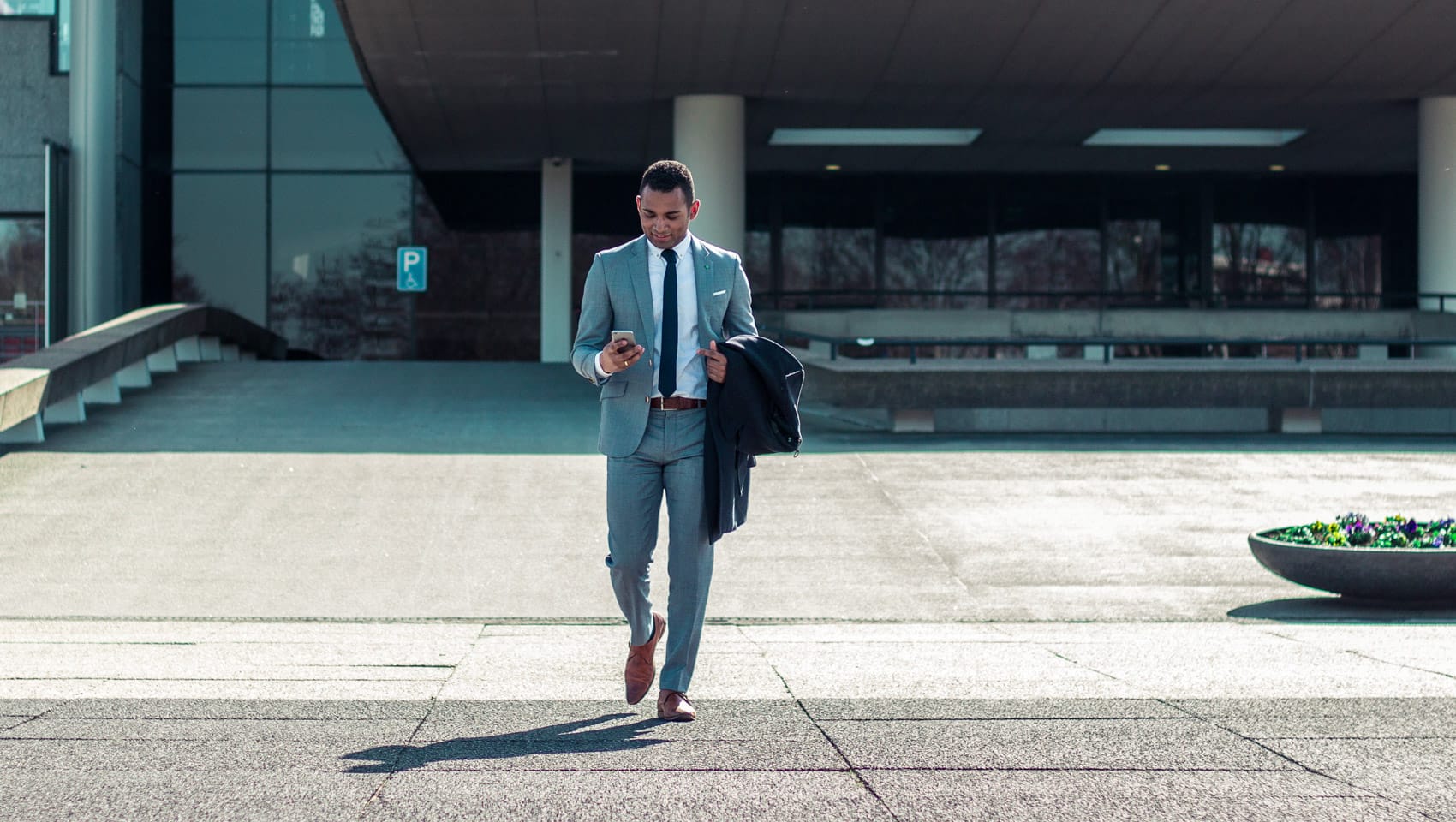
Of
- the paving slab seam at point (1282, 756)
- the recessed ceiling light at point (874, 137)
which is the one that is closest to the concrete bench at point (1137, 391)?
the recessed ceiling light at point (874, 137)

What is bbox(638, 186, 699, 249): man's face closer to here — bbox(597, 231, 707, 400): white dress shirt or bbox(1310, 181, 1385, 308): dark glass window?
bbox(597, 231, 707, 400): white dress shirt

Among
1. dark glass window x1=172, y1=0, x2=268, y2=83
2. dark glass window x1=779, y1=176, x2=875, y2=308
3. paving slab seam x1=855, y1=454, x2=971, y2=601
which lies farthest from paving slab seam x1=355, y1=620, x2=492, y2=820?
dark glass window x1=172, y1=0, x2=268, y2=83

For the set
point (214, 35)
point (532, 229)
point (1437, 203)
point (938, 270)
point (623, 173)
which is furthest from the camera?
point (938, 270)

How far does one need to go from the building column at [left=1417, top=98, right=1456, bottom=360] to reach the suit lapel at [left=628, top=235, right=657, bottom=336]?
2100 centimetres

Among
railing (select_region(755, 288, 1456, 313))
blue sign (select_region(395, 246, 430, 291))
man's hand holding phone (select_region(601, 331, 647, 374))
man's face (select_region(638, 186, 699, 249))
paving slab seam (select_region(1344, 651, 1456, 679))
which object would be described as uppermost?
blue sign (select_region(395, 246, 430, 291))

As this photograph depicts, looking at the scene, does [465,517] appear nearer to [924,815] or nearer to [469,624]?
[469,624]

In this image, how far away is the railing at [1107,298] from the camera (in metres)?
30.7

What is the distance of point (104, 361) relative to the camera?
1702 centimetres

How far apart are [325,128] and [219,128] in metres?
2.02

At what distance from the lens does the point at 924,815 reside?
12.6ft

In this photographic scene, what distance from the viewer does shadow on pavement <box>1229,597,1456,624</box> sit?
27.2 ft

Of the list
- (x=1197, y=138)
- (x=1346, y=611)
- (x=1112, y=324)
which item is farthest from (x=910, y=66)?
(x=1346, y=611)

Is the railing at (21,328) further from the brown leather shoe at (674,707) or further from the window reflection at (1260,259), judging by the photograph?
the brown leather shoe at (674,707)

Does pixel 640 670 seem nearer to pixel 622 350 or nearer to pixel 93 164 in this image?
pixel 622 350
